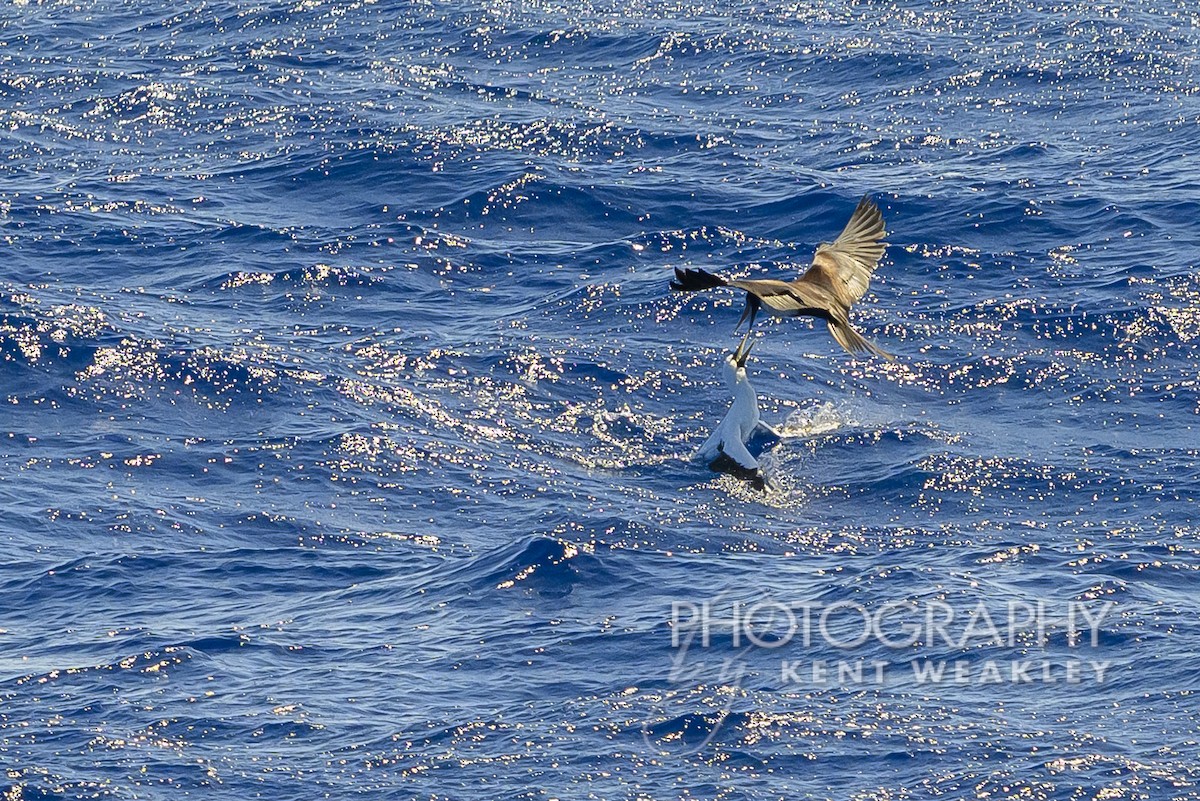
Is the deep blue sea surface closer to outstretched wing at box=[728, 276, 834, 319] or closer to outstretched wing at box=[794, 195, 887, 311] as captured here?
outstretched wing at box=[794, 195, 887, 311]

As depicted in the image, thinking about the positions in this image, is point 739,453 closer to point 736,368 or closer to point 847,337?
point 736,368

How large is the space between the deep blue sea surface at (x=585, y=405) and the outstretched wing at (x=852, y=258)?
7.10 ft

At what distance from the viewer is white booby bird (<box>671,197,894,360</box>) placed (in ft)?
57.9

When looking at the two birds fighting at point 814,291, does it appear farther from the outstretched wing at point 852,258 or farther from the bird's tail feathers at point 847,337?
the bird's tail feathers at point 847,337

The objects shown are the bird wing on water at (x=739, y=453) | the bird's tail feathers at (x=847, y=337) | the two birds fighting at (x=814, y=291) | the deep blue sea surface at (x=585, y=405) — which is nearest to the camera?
the deep blue sea surface at (x=585, y=405)

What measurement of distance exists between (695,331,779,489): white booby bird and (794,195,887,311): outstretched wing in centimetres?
118

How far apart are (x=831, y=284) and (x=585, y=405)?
165 inches

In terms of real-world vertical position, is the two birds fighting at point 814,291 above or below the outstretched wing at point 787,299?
below

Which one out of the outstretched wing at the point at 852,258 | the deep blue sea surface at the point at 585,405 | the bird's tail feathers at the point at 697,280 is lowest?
the deep blue sea surface at the point at 585,405

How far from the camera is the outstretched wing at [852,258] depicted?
21.1 meters

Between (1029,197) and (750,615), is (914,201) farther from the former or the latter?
(750,615)

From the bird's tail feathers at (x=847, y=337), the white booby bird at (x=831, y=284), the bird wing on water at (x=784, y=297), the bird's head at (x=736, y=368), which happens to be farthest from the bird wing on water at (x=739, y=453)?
the bird's tail feathers at (x=847, y=337)

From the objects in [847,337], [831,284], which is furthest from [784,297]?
[831,284]

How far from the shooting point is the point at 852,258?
21812mm
